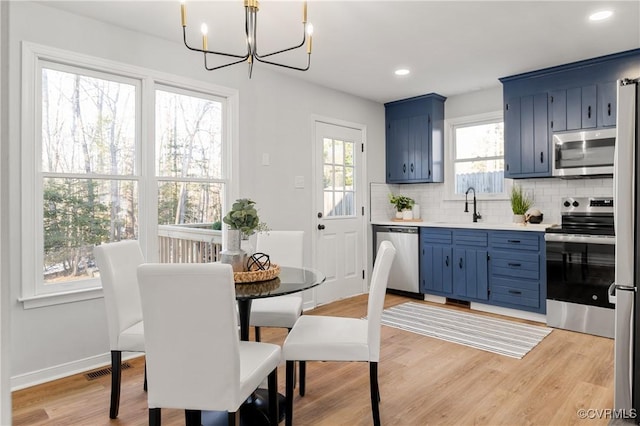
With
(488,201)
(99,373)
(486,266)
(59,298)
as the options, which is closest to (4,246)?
(59,298)

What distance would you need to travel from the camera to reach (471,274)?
4.37m

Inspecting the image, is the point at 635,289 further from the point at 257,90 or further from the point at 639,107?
the point at 257,90

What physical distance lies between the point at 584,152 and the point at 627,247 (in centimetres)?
214

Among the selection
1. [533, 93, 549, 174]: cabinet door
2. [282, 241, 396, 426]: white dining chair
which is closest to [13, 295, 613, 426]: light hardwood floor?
[282, 241, 396, 426]: white dining chair

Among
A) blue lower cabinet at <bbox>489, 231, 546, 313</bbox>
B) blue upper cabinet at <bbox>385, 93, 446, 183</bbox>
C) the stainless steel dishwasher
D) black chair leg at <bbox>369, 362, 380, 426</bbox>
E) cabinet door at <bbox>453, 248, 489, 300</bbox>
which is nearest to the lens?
black chair leg at <bbox>369, 362, 380, 426</bbox>

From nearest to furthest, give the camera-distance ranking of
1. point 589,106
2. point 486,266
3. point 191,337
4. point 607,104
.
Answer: point 191,337 → point 607,104 → point 589,106 → point 486,266

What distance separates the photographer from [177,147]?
11.2ft

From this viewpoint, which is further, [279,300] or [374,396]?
[279,300]

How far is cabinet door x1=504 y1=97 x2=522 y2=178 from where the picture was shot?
14.0 feet

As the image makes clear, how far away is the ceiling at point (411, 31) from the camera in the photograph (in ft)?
8.92

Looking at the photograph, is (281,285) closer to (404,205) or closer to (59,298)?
(59,298)

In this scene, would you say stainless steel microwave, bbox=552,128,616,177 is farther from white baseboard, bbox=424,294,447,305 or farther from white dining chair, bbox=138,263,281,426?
white dining chair, bbox=138,263,281,426

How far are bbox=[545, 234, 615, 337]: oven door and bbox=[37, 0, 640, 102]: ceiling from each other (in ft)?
5.53

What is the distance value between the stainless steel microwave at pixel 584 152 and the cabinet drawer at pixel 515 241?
0.68 m
